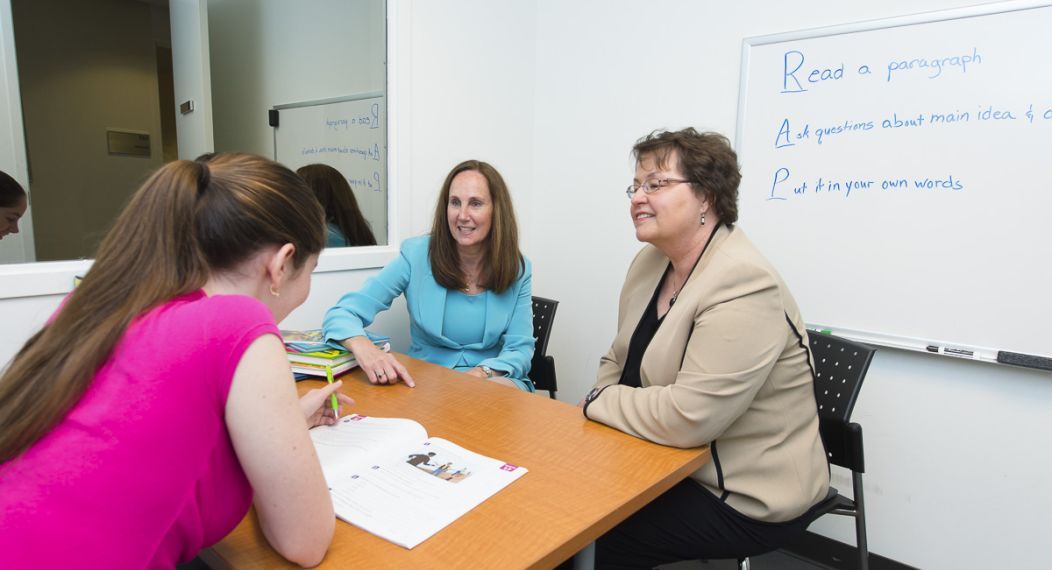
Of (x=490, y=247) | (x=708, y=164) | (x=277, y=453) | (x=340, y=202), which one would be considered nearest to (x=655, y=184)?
(x=708, y=164)

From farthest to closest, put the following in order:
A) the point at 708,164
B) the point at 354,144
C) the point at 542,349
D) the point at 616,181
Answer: the point at 616,181 < the point at 354,144 < the point at 542,349 < the point at 708,164

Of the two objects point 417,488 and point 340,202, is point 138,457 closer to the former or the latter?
point 417,488

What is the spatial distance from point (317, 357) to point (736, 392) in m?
1.17

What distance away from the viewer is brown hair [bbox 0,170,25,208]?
5.71 ft

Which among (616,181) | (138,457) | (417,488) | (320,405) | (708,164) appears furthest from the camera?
(616,181)

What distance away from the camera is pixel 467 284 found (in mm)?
2244

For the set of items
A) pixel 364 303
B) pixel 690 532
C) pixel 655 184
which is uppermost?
pixel 655 184

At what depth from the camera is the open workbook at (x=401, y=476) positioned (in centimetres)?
96

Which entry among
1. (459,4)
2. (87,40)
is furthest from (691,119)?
(87,40)

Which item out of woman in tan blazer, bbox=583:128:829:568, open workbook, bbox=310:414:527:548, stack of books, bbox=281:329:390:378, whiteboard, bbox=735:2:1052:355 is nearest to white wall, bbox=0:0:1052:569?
whiteboard, bbox=735:2:1052:355

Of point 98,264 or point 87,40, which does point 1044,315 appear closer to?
point 98,264

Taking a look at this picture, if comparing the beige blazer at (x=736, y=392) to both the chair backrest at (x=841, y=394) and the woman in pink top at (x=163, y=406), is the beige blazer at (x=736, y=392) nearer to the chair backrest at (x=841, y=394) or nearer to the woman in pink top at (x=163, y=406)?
the chair backrest at (x=841, y=394)

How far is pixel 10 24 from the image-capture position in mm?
1793

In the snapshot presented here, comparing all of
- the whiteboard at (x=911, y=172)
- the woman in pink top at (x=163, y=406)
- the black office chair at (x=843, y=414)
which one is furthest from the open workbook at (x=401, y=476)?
the whiteboard at (x=911, y=172)
